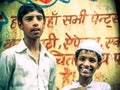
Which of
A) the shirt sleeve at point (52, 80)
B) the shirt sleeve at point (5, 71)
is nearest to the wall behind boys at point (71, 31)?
the shirt sleeve at point (52, 80)

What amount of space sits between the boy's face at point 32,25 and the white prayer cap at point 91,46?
1.37ft

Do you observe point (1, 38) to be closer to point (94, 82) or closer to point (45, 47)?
point (45, 47)

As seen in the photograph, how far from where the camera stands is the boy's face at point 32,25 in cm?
447

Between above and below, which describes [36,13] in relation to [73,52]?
above

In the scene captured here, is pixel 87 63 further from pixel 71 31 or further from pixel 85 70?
pixel 71 31

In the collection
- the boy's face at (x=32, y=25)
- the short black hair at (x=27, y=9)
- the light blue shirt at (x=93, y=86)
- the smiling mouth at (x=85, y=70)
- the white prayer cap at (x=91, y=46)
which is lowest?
the light blue shirt at (x=93, y=86)

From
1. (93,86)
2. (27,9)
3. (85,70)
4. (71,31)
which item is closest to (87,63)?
(85,70)

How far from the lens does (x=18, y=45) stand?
14.8 ft

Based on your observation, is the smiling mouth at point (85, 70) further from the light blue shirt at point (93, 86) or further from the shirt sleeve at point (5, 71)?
the shirt sleeve at point (5, 71)

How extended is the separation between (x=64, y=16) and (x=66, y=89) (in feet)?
2.25

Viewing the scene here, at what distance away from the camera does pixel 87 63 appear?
4.49m

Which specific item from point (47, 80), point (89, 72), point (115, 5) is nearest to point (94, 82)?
point (89, 72)

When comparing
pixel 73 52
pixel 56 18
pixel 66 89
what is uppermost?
pixel 56 18

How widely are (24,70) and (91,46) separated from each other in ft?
2.15
